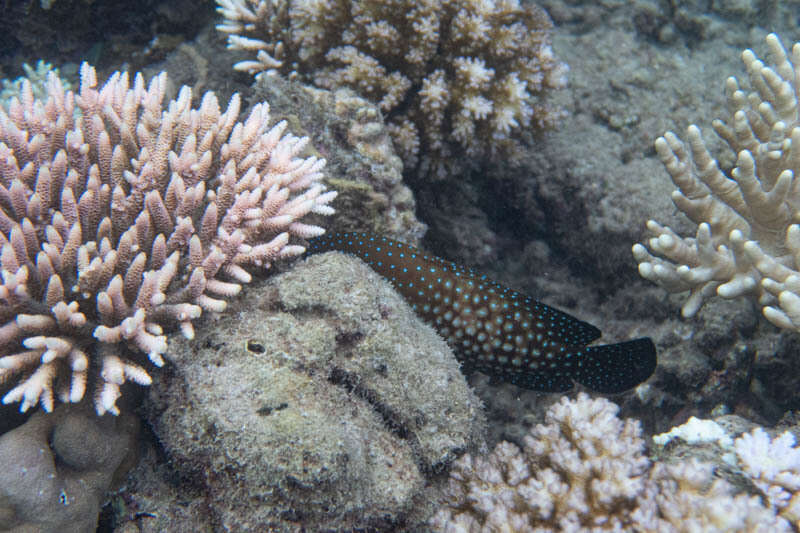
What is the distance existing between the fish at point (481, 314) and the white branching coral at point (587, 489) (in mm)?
814

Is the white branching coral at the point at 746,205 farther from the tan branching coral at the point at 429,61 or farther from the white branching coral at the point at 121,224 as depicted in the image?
the white branching coral at the point at 121,224

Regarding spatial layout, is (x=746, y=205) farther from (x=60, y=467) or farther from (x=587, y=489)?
(x=60, y=467)

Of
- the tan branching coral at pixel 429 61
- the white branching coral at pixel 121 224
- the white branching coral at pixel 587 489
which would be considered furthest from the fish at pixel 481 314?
the tan branching coral at pixel 429 61

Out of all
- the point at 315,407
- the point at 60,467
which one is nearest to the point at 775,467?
the point at 315,407

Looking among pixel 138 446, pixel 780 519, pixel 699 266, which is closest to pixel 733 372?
pixel 699 266

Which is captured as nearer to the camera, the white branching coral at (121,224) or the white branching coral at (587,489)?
the white branching coral at (587,489)

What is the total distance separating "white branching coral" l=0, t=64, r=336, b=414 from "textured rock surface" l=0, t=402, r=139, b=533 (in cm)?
21

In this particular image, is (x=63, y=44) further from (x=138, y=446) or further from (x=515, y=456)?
(x=515, y=456)

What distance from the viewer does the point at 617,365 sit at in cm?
372

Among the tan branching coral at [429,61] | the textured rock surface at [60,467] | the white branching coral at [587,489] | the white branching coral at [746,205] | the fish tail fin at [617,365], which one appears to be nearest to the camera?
the white branching coral at [587,489]

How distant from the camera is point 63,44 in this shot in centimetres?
722

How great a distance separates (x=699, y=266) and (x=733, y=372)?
102cm

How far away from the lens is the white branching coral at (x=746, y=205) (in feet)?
11.5

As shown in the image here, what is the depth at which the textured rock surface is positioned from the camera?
95.5 inches
